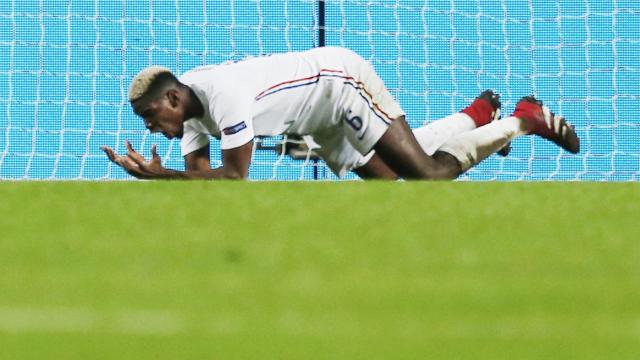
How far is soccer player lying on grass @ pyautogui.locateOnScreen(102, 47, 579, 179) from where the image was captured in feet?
18.4

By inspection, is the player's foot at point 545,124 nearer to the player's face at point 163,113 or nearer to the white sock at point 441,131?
the white sock at point 441,131

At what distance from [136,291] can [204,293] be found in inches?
Result: 5.5

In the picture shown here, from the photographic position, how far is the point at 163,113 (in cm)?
561

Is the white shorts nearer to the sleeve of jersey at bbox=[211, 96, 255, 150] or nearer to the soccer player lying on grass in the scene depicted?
the soccer player lying on grass

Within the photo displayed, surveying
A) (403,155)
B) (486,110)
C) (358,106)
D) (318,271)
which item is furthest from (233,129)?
(318,271)

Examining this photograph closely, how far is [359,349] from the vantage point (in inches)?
74.4

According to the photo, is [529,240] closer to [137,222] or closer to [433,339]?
[137,222]

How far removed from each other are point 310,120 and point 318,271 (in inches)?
129

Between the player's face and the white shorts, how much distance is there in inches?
29.5

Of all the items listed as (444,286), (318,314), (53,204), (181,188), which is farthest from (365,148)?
(318,314)

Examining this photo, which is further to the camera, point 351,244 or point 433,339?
point 351,244

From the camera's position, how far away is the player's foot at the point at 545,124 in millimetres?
6630

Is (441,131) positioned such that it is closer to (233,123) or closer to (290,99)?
(290,99)

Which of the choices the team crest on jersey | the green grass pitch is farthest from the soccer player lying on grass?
the green grass pitch
